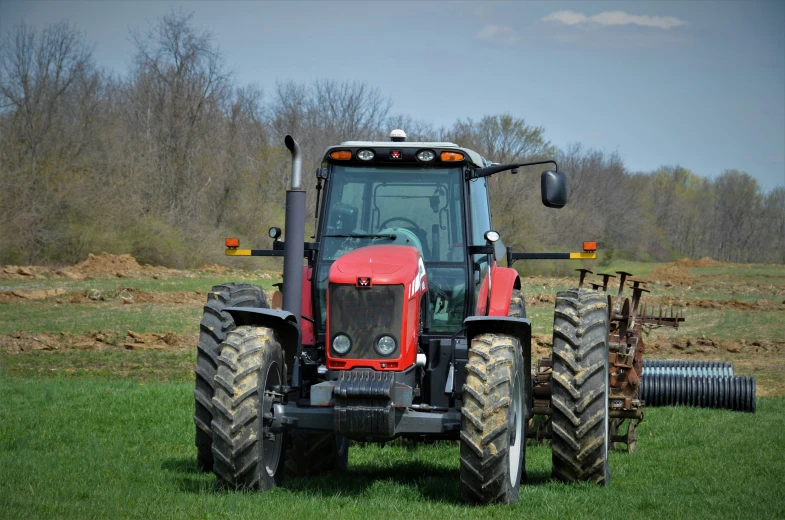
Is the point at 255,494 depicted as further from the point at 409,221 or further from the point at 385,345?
the point at 409,221

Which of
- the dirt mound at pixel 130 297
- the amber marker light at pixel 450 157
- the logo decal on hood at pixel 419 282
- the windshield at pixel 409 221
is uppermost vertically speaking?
the amber marker light at pixel 450 157

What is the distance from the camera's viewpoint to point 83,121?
45.6 metres

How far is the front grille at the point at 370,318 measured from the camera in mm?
7016

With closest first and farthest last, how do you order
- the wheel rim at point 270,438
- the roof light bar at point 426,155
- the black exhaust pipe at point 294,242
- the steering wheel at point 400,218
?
the wheel rim at point 270,438, the black exhaust pipe at point 294,242, the roof light bar at point 426,155, the steering wheel at point 400,218

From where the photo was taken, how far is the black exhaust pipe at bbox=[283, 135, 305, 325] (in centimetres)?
718

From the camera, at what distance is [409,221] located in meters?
8.24

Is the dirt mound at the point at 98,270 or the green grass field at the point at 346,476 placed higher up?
the dirt mound at the point at 98,270

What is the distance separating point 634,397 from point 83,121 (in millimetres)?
39960

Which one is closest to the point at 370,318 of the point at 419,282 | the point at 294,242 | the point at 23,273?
the point at 419,282

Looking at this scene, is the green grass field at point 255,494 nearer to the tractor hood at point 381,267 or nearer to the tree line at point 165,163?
the tractor hood at point 381,267

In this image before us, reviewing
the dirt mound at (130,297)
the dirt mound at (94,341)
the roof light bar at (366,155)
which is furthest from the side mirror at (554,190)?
the dirt mound at (130,297)

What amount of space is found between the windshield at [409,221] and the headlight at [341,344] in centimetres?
93

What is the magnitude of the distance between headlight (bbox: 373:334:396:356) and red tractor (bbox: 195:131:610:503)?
0.01m

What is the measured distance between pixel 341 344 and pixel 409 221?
158cm
